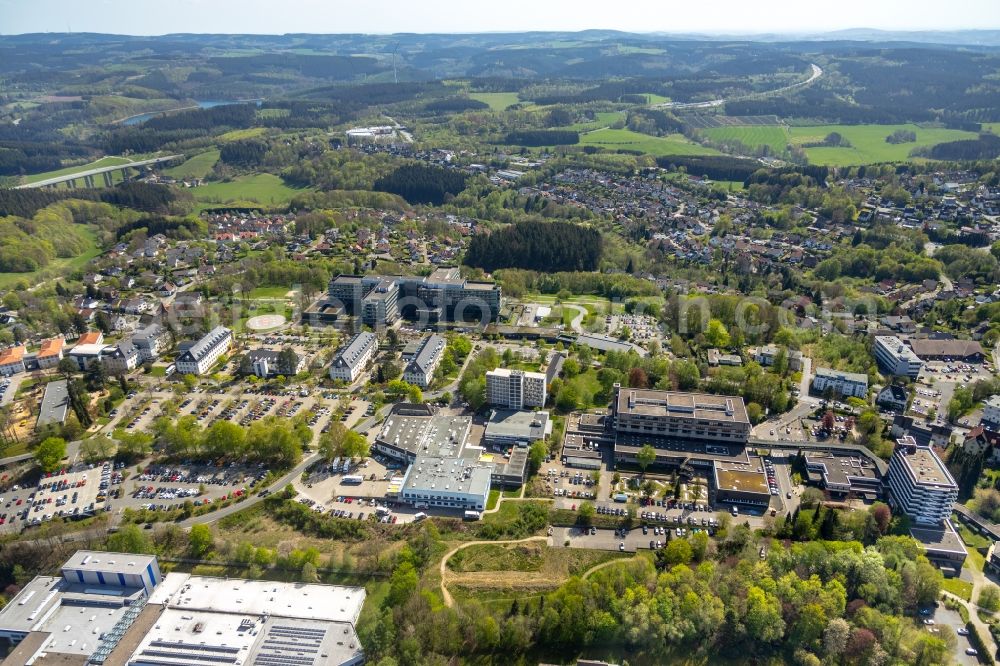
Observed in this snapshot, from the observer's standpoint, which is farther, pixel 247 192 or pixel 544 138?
pixel 544 138

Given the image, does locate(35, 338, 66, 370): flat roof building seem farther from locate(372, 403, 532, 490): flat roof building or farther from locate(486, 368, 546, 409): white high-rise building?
locate(486, 368, 546, 409): white high-rise building

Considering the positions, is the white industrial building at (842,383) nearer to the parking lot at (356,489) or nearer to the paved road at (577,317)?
the paved road at (577,317)

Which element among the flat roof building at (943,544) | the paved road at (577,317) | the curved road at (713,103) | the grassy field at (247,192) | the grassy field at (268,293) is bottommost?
the flat roof building at (943,544)

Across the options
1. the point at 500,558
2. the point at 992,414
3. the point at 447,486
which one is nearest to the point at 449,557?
the point at 500,558

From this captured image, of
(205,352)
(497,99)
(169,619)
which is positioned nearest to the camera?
(169,619)

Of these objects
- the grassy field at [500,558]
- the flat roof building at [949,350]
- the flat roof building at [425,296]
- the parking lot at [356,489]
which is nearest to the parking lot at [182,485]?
the parking lot at [356,489]

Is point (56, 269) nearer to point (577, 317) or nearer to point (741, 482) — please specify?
point (577, 317)

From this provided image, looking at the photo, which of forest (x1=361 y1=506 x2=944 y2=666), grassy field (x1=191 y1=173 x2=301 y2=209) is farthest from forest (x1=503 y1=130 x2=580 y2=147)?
forest (x1=361 y1=506 x2=944 y2=666)
